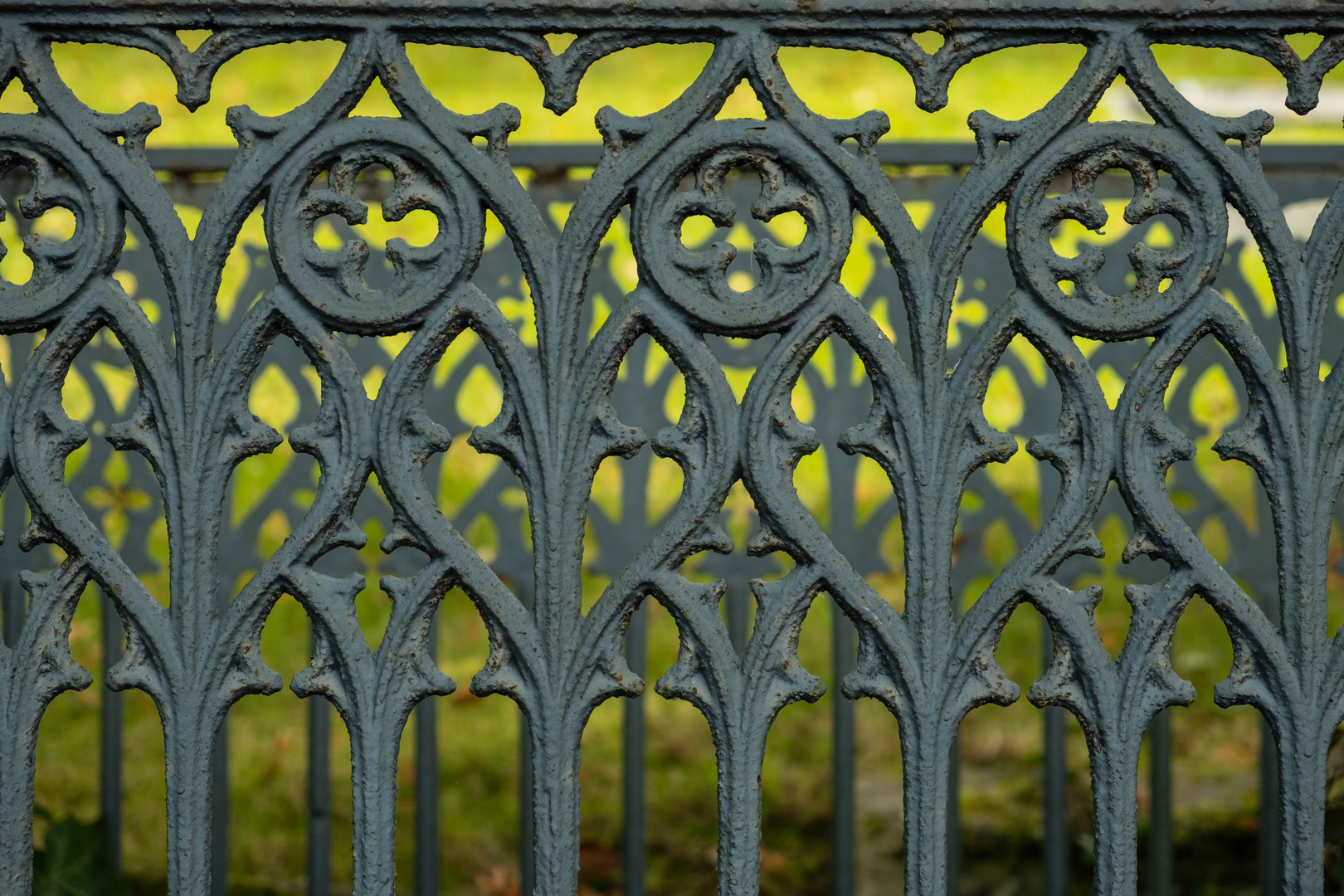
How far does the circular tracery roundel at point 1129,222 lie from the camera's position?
109 centimetres

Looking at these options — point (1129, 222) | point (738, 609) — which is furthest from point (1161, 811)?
point (1129, 222)

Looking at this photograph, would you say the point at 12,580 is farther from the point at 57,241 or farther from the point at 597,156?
the point at 57,241

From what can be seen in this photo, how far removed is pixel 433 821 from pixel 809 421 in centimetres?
133

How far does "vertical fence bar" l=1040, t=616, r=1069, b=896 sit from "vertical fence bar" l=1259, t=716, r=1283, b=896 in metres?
0.42

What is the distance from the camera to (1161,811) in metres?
2.51

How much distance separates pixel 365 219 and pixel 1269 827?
242cm

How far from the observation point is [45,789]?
3.20 metres

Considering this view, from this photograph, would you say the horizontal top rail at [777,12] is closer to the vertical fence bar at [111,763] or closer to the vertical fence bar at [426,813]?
the vertical fence bar at [426,813]

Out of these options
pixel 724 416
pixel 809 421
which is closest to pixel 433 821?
pixel 809 421

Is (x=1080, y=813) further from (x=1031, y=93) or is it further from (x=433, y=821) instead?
(x=1031, y=93)

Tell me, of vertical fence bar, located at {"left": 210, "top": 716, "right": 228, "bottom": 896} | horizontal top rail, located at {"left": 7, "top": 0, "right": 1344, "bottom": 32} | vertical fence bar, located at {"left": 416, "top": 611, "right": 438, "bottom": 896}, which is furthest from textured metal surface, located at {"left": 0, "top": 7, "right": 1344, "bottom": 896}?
vertical fence bar, located at {"left": 210, "top": 716, "right": 228, "bottom": 896}

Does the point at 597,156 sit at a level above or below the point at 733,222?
above

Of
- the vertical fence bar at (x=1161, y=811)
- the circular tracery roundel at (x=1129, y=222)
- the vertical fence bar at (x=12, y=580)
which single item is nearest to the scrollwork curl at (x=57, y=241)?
the circular tracery roundel at (x=1129, y=222)

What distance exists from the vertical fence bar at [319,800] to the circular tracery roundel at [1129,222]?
1.96 m
